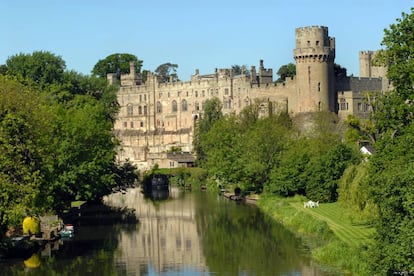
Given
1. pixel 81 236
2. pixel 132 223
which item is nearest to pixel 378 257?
pixel 81 236

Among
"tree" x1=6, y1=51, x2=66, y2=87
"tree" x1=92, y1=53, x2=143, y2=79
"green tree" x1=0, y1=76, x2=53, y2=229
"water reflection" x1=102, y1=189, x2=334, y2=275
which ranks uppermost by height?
"tree" x1=92, y1=53, x2=143, y2=79

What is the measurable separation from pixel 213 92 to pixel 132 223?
64482 millimetres

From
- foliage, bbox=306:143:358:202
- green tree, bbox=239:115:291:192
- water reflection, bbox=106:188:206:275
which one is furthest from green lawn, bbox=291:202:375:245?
green tree, bbox=239:115:291:192

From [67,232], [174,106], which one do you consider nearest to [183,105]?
[174,106]

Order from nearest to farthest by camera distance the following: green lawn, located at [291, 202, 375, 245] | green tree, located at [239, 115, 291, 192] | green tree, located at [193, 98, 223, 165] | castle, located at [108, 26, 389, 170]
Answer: green lawn, located at [291, 202, 375, 245]
green tree, located at [239, 115, 291, 192]
castle, located at [108, 26, 389, 170]
green tree, located at [193, 98, 223, 165]

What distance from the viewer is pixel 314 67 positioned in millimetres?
96500

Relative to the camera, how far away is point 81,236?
162 ft

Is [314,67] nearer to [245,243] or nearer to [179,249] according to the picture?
[245,243]

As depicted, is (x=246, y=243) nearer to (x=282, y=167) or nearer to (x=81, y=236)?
(x=81, y=236)

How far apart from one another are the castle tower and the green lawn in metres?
36.9

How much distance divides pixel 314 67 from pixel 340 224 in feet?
167

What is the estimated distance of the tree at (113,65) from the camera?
150m

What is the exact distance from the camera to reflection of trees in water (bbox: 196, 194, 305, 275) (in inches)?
1535

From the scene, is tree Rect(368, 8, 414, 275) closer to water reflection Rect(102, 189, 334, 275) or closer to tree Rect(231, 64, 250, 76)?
water reflection Rect(102, 189, 334, 275)
